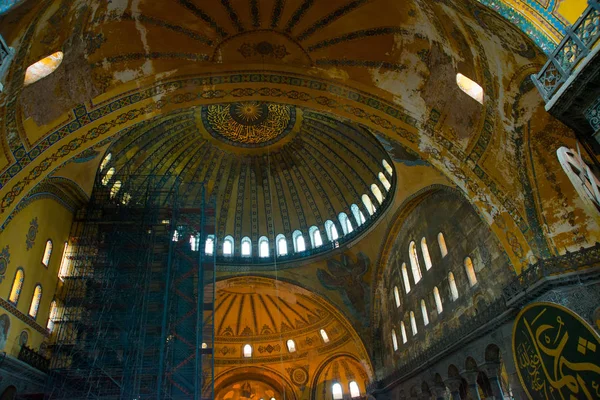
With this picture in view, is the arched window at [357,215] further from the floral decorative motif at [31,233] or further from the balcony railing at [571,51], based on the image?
the balcony railing at [571,51]

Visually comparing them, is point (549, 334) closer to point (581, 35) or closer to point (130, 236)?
point (581, 35)

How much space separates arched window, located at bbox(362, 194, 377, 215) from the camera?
59.3 ft

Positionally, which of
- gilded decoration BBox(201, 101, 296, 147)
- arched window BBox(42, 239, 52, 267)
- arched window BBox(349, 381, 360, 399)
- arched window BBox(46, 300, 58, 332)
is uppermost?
gilded decoration BBox(201, 101, 296, 147)

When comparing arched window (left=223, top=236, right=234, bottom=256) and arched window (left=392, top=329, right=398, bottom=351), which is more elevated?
arched window (left=223, top=236, right=234, bottom=256)

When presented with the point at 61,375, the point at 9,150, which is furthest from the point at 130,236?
the point at 9,150

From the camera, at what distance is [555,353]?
289 inches

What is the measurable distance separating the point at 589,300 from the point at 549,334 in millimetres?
937

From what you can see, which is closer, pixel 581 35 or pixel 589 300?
pixel 581 35

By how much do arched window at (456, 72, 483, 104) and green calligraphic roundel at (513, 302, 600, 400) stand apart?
14.0ft

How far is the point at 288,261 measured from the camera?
20.0 metres

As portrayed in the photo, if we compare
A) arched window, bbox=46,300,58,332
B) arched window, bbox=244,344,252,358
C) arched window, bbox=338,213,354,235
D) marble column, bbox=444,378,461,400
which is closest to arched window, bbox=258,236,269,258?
arched window, bbox=338,213,354,235

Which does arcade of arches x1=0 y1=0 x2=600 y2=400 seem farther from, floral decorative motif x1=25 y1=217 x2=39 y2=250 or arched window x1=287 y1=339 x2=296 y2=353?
arched window x1=287 y1=339 x2=296 y2=353

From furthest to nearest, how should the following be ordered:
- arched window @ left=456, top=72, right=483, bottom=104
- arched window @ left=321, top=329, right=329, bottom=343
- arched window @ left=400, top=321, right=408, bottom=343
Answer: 1. arched window @ left=321, top=329, right=329, bottom=343
2. arched window @ left=400, top=321, right=408, bottom=343
3. arched window @ left=456, top=72, right=483, bottom=104

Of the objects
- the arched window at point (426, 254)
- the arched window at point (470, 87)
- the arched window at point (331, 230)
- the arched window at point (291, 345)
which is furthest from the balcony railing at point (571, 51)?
the arched window at point (291, 345)
